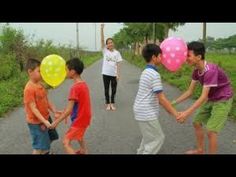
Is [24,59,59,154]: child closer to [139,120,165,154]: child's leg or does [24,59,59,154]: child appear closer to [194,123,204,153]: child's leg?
[139,120,165,154]: child's leg

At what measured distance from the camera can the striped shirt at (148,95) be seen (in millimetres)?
5035

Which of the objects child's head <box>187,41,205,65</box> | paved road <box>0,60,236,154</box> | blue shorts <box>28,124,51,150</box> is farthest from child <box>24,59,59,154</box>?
child's head <box>187,41,205,65</box>

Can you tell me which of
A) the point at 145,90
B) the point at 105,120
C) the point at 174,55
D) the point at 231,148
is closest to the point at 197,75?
the point at 174,55

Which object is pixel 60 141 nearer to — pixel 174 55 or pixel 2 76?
pixel 174 55

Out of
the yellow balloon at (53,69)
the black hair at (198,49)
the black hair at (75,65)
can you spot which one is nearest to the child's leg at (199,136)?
the black hair at (198,49)

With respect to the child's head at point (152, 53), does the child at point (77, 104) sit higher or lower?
lower

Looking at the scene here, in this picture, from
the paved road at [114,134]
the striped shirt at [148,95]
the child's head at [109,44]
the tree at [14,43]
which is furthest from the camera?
the tree at [14,43]

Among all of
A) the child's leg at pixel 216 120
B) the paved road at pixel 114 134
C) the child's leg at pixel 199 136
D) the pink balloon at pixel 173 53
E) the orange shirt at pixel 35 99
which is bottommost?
the paved road at pixel 114 134

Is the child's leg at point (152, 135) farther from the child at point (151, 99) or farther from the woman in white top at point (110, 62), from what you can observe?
the woman in white top at point (110, 62)

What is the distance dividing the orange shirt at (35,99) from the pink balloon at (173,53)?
5.53 feet

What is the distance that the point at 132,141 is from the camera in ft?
22.0

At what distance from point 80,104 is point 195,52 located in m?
1.68

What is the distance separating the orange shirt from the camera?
17.0 ft

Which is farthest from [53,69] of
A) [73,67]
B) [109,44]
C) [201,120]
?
[109,44]
